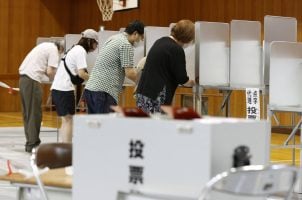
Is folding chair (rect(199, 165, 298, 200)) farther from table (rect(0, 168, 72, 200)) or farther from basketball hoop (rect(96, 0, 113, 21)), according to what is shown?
basketball hoop (rect(96, 0, 113, 21))

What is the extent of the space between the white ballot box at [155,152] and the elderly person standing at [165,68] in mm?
2602

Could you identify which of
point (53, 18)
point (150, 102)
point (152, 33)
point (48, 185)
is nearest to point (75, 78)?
point (152, 33)

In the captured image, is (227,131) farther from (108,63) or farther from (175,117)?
(108,63)

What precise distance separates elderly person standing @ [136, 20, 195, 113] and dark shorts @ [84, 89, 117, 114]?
540mm

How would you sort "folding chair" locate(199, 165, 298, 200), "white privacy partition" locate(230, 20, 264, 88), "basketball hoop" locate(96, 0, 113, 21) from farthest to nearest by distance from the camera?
"basketball hoop" locate(96, 0, 113, 21)
"white privacy partition" locate(230, 20, 264, 88)
"folding chair" locate(199, 165, 298, 200)

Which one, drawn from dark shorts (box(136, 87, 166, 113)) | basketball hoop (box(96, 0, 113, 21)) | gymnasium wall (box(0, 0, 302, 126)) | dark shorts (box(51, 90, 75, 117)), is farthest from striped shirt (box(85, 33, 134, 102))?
basketball hoop (box(96, 0, 113, 21))

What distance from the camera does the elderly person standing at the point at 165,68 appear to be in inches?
188

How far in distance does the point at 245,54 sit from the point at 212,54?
1.04 feet

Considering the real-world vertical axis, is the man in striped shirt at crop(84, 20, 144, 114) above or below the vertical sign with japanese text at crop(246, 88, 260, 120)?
above

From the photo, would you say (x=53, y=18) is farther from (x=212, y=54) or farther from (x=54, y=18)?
(x=212, y=54)

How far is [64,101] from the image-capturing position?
6820 mm

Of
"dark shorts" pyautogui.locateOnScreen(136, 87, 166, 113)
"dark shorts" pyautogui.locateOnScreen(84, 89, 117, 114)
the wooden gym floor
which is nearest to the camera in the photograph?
"dark shorts" pyautogui.locateOnScreen(136, 87, 166, 113)

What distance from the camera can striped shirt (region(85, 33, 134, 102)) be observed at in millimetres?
5285

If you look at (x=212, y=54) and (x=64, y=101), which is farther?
(x=64, y=101)
